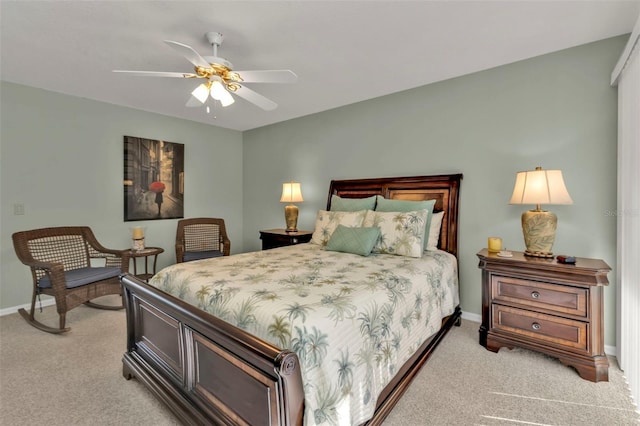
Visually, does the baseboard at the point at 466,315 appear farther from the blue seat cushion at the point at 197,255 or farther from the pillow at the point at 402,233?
the blue seat cushion at the point at 197,255

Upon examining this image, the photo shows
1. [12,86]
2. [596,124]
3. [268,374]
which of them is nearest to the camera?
[268,374]

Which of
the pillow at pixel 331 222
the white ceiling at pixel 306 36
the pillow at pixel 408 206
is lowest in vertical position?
the pillow at pixel 331 222

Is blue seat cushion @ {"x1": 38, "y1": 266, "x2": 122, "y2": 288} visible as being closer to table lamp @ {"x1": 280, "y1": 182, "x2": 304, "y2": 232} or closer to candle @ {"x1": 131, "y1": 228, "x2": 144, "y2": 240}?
candle @ {"x1": 131, "y1": 228, "x2": 144, "y2": 240}

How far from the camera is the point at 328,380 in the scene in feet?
4.17

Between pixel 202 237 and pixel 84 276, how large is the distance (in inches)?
72.5

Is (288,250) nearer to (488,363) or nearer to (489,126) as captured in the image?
(488,363)

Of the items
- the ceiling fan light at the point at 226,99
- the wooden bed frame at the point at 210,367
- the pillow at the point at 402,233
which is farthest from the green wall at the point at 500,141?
the ceiling fan light at the point at 226,99

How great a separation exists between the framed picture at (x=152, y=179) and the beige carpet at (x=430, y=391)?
2.13m

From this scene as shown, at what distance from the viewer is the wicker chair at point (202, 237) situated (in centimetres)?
443

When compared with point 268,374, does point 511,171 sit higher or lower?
higher

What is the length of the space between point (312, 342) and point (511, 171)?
106 inches

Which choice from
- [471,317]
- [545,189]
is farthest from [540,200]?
[471,317]

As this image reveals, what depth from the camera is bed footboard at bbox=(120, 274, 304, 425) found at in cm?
119

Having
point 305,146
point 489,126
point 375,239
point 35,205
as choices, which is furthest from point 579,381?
point 35,205
